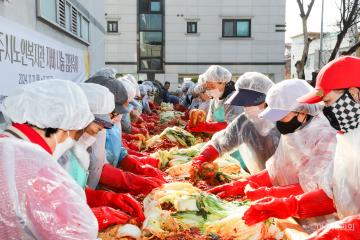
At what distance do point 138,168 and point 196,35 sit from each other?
1982 cm

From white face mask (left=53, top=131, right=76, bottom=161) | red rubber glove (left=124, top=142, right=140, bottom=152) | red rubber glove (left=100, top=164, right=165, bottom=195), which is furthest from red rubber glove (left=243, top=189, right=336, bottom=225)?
red rubber glove (left=124, top=142, right=140, bottom=152)

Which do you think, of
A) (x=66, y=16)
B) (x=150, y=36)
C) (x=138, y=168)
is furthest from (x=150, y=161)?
(x=150, y=36)

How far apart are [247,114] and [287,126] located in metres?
0.91

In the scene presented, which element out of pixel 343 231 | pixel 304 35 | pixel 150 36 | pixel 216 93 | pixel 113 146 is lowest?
pixel 343 231

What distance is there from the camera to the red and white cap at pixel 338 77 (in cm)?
216

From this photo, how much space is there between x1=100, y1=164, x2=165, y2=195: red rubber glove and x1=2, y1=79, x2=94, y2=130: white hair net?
132 cm

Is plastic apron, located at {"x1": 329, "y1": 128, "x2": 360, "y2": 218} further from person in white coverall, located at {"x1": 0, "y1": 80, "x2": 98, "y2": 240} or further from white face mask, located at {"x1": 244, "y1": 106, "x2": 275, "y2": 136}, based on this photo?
person in white coverall, located at {"x1": 0, "y1": 80, "x2": 98, "y2": 240}

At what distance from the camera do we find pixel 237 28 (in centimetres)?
2295

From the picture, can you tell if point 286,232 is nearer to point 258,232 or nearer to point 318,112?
point 258,232

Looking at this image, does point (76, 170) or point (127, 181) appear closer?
point (76, 170)

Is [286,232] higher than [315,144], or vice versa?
[315,144]

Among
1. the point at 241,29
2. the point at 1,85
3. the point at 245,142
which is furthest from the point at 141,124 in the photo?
the point at 241,29

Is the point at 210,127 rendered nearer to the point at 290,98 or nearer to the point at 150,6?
the point at 290,98

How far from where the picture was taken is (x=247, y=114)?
3.76 m
